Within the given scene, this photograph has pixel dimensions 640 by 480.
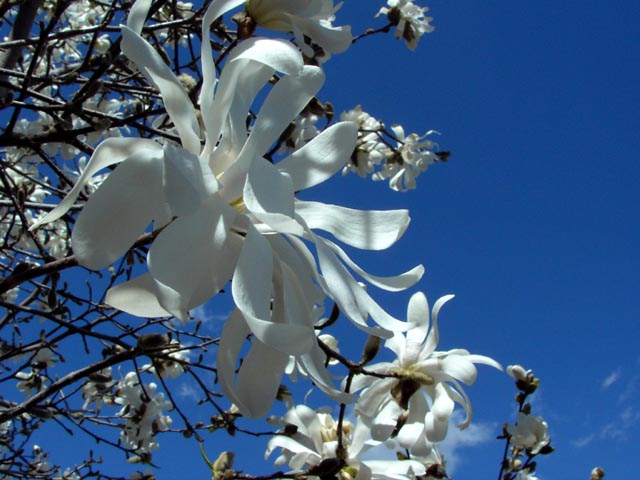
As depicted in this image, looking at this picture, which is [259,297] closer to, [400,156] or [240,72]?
[240,72]

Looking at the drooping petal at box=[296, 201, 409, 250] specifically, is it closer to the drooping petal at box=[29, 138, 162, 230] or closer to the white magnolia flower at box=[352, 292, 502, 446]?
the drooping petal at box=[29, 138, 162, 230]

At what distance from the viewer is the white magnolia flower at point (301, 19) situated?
92cm

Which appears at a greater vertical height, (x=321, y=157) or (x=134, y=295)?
(x=321, y=157)

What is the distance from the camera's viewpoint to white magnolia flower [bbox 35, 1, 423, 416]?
0.55 metres

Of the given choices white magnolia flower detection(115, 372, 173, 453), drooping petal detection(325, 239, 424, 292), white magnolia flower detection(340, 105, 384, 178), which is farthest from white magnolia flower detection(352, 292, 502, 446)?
white magnolia flower detection(115, 372, 173, 453)

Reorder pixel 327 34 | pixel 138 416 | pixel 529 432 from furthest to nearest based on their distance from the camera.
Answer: pixel 138 416 → pixel 529 432 → pixel 327 34

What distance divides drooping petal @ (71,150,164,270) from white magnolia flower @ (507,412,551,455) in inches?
63.6

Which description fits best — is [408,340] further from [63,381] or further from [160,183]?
[160,183]

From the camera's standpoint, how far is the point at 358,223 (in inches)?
27.5

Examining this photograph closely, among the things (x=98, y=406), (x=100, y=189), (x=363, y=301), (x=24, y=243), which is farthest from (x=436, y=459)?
(x=24, y=243)

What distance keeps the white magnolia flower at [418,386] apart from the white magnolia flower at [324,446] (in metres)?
0.08

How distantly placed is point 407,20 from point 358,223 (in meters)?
2.12

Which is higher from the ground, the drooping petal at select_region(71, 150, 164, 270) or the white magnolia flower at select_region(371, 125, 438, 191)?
the white magnolia flower at select_region(371, 125, 438, 191)

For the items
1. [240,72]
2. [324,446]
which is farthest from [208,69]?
[324,446]
